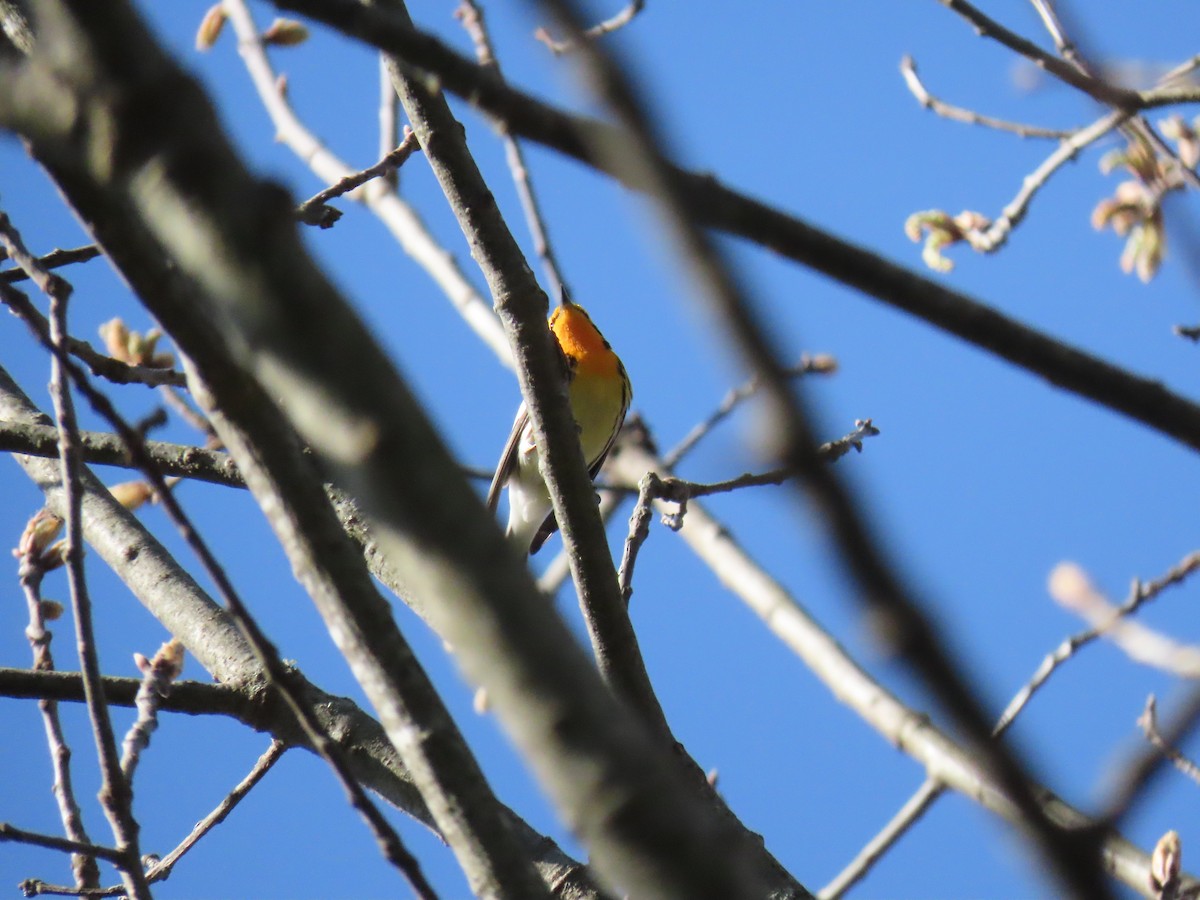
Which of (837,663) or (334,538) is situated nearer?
(334,538)

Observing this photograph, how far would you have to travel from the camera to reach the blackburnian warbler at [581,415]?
649cm

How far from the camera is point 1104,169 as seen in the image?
3.92m

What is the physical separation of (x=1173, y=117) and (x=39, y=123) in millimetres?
4287

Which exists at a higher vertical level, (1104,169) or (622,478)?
(622,478)

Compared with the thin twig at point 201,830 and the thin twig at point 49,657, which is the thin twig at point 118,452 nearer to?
the thin twig at point 49,657

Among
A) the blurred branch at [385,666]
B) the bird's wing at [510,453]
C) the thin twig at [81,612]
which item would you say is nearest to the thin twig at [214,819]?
the thin twig at [81,612]

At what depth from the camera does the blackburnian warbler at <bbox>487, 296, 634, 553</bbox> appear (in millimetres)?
6492

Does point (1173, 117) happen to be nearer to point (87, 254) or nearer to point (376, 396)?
point (87, 254)

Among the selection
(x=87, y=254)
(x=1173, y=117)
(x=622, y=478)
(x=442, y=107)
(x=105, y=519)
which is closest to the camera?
(x=87, y=254)

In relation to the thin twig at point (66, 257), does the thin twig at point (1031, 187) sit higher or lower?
lower

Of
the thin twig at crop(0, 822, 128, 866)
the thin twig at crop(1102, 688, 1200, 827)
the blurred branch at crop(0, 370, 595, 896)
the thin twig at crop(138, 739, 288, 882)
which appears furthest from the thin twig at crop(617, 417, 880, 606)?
the thin twig at crop(1102, 688, 1200, 827)

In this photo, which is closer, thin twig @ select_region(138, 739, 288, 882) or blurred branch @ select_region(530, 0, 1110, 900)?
blurred branch @ select_region(530, 0, 1110, 900)

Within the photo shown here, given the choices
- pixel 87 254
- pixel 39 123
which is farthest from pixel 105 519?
pixel 39 123

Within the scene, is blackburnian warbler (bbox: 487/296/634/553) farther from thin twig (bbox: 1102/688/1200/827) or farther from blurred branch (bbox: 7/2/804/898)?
thin twig (bbox: 1102/688/1200/827)
